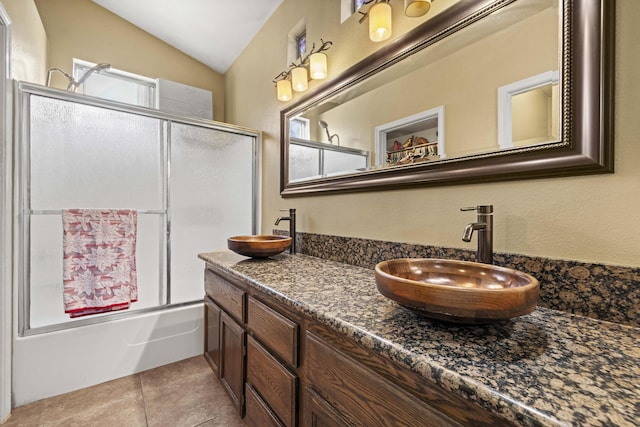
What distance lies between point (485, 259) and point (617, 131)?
18.5 inches

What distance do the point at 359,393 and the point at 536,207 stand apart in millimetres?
768

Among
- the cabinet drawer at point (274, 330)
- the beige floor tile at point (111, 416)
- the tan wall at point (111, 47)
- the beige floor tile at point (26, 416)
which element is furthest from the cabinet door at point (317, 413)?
the tan wall at point (111, 47)

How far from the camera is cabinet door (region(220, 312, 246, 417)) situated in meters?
1.29

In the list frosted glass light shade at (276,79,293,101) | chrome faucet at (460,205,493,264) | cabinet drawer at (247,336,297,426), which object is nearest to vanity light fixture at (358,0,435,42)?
frosted glass light shade at (276,79,293,101)

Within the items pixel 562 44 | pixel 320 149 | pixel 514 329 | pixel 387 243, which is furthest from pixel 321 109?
pixel 514 329

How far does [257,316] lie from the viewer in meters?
1.16

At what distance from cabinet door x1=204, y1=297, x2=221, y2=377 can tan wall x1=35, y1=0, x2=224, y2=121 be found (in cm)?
244

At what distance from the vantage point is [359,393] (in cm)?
68

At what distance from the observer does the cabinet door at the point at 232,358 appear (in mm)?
1293

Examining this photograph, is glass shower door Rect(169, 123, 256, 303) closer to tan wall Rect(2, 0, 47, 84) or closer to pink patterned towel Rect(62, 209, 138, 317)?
pink patterned towel Rect(62, 209, 138, 317)

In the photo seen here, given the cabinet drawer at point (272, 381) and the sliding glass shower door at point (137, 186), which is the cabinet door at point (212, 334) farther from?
the sliding glass shower door at point (137, 186)

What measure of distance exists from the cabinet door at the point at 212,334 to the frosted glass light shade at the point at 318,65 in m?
1.50

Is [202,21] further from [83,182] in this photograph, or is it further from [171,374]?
[171,374]

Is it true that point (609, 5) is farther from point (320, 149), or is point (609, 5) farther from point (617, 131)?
point (320, 149)
